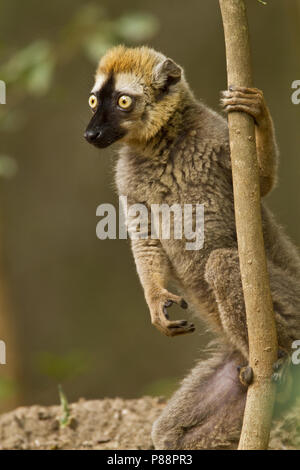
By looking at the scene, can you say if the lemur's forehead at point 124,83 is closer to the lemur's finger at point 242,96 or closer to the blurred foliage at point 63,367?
the lemur's finger at point 242,96

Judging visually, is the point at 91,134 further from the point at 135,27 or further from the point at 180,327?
the point at 135,27

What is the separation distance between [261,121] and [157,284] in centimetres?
134

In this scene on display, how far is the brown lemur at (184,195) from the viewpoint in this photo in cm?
484

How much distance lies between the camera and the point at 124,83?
196 inches

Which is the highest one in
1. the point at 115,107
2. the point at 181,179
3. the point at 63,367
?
the point at 115,107

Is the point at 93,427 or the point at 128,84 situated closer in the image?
the point at 128,84

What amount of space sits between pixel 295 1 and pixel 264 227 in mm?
3127

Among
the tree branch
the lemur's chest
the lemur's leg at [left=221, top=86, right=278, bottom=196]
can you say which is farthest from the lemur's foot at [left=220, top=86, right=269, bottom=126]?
the lemur's chest

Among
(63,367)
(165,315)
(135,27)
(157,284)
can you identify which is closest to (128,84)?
(157,284)

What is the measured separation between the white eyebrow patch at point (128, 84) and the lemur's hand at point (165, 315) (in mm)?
1446

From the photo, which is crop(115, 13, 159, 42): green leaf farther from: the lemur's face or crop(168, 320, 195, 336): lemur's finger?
crop(168, 320, 195, 336): lemur's finger

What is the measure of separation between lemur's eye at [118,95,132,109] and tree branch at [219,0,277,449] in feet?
3.70

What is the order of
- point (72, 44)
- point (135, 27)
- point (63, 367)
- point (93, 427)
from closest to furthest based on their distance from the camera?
point (93, 427) < point (135, 27) < point (72, 44) < point (63, 367)

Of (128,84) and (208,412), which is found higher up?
(128,84)
